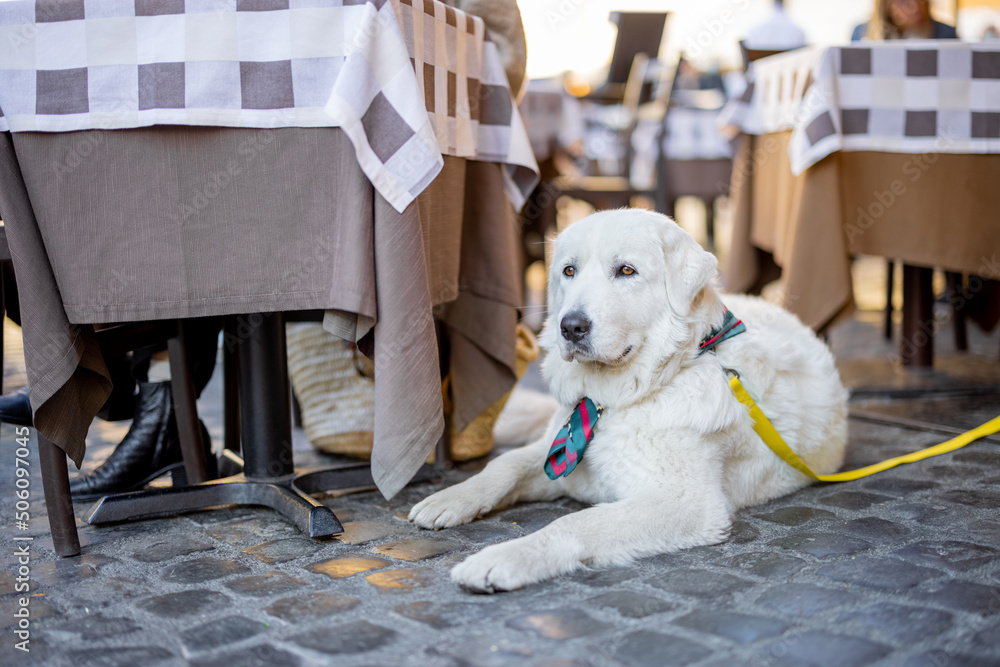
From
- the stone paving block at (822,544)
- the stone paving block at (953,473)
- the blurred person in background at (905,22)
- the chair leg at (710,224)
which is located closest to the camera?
the stone paving block at (822,544)

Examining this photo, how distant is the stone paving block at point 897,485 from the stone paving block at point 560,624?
1431 mm

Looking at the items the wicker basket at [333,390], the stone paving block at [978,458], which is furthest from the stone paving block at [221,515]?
the stone paving block at [978,458]

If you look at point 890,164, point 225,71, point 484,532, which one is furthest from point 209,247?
point 890,164

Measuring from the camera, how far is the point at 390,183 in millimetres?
2098

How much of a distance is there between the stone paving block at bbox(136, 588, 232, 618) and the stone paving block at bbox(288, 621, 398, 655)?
11.3 inches

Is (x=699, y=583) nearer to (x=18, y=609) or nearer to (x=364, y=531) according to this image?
(x=364, y=531)

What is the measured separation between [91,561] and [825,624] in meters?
1.79

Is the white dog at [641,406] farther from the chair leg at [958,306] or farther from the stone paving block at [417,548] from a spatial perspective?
the chair leg at [958,306]

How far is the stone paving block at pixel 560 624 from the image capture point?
1.69 m

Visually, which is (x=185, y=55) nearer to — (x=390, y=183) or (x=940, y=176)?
(x=390, y=183)


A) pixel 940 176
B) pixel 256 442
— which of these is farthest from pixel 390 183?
pixel 940 176

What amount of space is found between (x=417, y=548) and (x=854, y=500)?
1405 millimetres

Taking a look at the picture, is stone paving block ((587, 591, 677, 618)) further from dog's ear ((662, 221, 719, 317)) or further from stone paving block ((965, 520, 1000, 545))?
stone paving block ((965, 520, 1000, 545))

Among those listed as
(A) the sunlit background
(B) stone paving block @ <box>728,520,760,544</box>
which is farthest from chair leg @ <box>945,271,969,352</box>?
(B) stone paving block @ <box>728,520,760,544</box>
